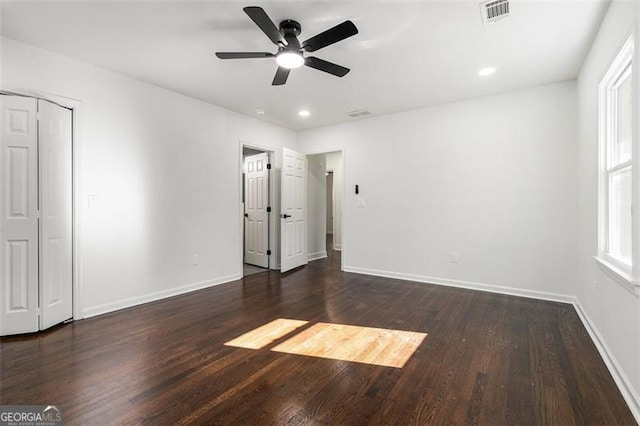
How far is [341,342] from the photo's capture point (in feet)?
8.30

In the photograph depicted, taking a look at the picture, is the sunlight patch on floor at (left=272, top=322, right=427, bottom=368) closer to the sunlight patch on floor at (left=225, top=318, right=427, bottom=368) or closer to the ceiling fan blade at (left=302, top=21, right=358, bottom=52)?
the sunlight patch on floor at (left=225, top=318, right=427, bottom=368)

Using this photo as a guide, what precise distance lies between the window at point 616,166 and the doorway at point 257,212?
4.48m

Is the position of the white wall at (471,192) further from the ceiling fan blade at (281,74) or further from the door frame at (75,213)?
the door frame at (75,213)

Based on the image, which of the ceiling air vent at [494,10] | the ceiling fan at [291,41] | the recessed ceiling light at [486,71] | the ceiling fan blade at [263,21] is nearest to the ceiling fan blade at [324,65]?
the ceiling fan at [291,41]

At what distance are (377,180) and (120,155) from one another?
364 cm

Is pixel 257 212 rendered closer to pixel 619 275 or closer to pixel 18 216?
pixel 18 216

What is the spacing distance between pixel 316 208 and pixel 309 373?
4.67 m

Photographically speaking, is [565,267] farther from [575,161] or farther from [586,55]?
[586,55]

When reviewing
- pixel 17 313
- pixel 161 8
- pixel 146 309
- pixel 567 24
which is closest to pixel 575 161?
pixel 567 24

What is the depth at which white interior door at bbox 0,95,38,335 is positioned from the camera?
100 inches

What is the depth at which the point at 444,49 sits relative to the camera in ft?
9.26

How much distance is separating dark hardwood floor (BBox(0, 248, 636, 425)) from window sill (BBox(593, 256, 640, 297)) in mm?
672

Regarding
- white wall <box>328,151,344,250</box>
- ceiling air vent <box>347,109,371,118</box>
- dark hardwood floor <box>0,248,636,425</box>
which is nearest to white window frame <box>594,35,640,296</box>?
dark hardwood floor <box>0,248,636,425</box>

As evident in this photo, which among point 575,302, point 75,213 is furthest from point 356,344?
point 75,213
